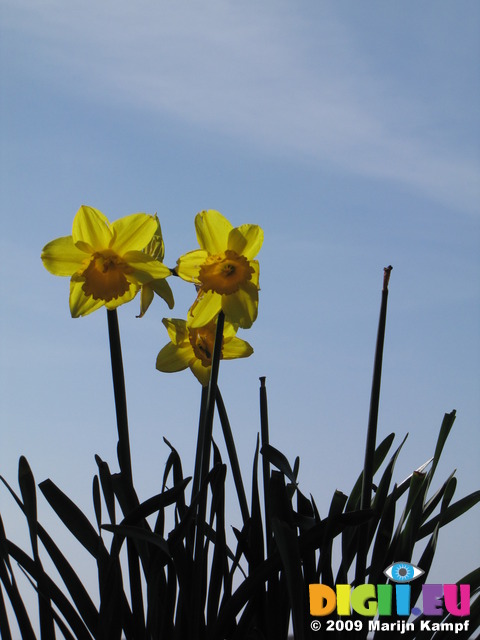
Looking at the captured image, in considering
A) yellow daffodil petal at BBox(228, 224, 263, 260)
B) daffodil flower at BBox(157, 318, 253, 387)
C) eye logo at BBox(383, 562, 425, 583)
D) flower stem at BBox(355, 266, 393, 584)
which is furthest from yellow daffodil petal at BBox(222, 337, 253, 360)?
eye logo at BBox(383, 562, 425, 583)

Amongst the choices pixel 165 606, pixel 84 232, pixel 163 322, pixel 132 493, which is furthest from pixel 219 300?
pixel 165 606

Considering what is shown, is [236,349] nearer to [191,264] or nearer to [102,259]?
[191,264]

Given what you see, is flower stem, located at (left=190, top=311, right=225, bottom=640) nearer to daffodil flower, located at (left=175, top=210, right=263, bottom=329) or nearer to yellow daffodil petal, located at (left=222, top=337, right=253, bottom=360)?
daffodil flower, located at (left=175, top=210, right=263, bottom=329)

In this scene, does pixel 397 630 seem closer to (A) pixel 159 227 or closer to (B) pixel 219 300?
(B) pixel 219 300

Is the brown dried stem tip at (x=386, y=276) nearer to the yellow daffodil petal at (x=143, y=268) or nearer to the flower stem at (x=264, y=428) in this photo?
the flower stem at (x=264, y=428)

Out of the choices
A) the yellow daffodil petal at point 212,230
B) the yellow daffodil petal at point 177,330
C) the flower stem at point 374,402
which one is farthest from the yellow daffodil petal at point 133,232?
the flower stem at point 374,402

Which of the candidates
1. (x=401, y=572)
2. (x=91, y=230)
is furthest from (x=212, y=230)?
(x=401, y=572)

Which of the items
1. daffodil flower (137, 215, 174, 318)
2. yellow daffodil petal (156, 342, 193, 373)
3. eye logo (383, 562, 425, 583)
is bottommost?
eye logo (383, 562, 425, 583)

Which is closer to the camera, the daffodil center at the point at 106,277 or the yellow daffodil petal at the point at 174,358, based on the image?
the daffodil center at the point at 106,277
